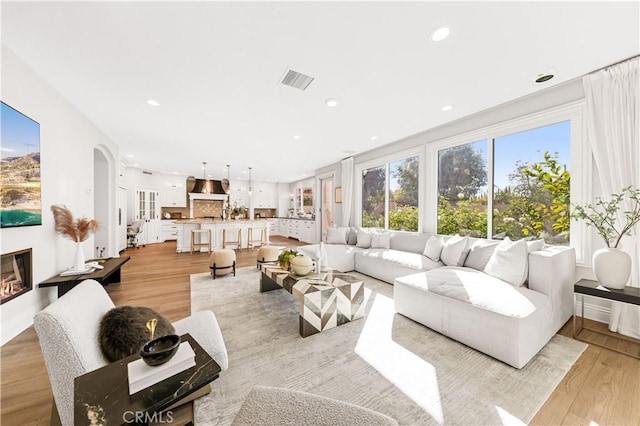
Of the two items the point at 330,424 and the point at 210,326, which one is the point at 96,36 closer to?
the point at 210,326

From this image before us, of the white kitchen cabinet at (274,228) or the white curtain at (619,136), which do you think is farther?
the white kitchen cabinet at (274,228)

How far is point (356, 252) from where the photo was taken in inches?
181

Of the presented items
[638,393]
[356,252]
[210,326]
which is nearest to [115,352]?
[210,326]

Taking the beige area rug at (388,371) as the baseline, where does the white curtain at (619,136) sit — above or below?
above

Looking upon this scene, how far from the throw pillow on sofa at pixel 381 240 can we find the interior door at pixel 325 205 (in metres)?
2.91

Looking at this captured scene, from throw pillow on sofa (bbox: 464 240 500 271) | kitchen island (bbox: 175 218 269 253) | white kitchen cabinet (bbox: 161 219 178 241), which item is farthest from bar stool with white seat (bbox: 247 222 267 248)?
throw pillow on sofa (bbox: 464 240 500 271)

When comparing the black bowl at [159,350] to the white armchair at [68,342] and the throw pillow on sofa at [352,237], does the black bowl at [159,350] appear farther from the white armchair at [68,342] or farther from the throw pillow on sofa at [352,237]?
the throw pillow on sofa at [352,237]

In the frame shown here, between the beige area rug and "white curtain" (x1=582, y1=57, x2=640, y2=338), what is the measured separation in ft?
2.39

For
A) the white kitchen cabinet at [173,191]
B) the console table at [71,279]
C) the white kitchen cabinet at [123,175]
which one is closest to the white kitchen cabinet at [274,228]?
the white kitchen cabinet at [173,191]

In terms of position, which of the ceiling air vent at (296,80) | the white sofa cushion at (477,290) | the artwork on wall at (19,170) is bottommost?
the white sofa cushion at (477,290)

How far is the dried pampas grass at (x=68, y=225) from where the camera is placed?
2.84 meters

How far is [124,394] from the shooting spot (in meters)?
0.89

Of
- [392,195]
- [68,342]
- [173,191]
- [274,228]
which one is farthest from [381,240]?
[173,191]

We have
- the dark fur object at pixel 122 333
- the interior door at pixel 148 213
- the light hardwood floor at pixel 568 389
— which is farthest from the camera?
the interior door at pixel 148 213
